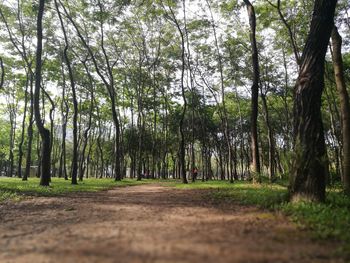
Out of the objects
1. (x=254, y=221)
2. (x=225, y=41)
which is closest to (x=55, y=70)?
(x=225, y=41)

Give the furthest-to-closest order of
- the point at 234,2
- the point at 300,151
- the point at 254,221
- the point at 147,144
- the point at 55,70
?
the point at 147,144
the point at 55,70
the point at 234,2
the point at 300,151
the point at 254,221

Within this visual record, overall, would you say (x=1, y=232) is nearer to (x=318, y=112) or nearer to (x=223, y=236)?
(x=223, y=236)

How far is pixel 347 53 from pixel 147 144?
3050 centimetres

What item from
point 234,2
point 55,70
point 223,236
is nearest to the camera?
point 223,236

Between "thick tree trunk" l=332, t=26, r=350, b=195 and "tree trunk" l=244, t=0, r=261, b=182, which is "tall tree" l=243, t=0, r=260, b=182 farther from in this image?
"thick tree trunk" l=332, t=26, r=350, b=195

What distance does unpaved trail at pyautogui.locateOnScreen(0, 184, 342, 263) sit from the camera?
3.96m

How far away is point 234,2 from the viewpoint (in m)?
20.1

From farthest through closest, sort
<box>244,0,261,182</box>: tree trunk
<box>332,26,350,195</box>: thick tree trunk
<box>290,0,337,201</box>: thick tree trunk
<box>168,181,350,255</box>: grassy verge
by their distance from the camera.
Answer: <box>244,0,261,182</box>: tree trunk, <box>332,26,350,195</box>: thick tree trunk, <box>290,0,337,201</box>: thick tree trunk, <box>168,181,350,255</box>: grassy verge

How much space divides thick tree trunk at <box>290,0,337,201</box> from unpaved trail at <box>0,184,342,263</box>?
146 cm

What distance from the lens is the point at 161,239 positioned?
15.7ft

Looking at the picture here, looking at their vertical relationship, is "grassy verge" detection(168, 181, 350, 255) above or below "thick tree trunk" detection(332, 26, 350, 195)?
below

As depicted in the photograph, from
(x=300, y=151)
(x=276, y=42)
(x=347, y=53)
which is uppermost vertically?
(x=276, y=42)

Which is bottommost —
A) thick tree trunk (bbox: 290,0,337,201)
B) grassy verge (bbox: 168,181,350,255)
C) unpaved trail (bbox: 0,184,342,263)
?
unpaved trail (bbox: 0,184,342,263)

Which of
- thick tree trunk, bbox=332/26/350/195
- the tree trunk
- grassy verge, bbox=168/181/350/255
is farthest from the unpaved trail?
the tree trunk
